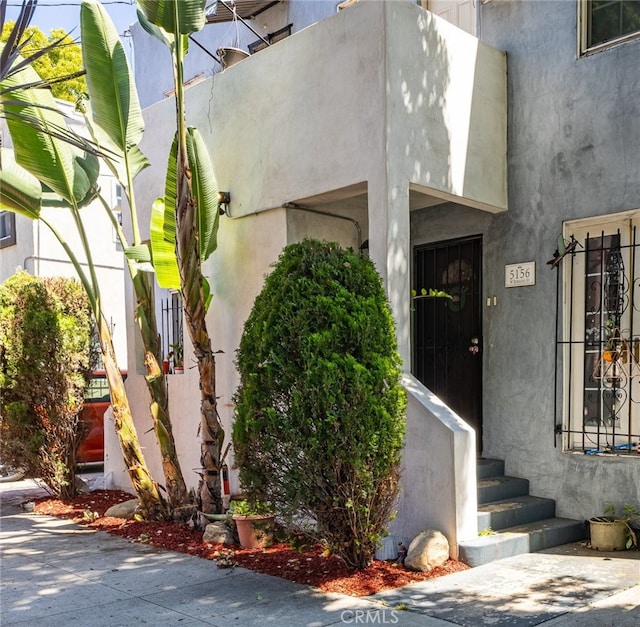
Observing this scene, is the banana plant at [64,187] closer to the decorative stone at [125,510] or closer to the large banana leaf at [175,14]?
the decorative stone at [125,510]

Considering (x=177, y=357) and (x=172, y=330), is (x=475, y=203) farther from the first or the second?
(x=172, y=330)

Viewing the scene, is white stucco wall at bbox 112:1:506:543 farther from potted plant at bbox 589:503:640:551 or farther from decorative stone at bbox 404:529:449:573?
potted plant at bbox 589:503:640:551

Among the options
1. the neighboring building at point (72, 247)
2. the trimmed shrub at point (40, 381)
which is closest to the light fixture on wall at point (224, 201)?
the trimmed shrub at point (40, 381)

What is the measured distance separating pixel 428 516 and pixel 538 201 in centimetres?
A: 380

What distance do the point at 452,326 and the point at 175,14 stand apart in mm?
4919

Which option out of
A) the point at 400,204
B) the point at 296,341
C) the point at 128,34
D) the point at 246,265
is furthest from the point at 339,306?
the point at 128,34

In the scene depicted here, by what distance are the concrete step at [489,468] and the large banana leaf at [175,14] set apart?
5.65 m

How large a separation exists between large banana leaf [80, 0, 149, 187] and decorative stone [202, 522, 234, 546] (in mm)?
4190

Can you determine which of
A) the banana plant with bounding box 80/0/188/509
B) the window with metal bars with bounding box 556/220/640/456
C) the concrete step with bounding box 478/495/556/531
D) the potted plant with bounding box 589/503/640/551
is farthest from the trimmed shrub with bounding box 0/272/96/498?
the potted plant with bounding box 589/503/640/551

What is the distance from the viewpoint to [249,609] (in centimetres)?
521

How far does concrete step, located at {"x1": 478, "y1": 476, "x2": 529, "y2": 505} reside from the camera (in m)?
7.29

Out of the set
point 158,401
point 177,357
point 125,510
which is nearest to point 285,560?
point 158,401

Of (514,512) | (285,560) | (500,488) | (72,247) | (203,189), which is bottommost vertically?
(285,560)

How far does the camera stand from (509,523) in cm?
697
